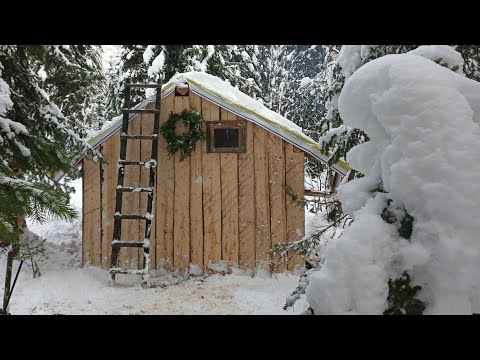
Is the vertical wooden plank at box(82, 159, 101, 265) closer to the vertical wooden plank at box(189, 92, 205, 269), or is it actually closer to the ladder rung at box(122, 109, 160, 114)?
the ladder rung at box(122, 109, 160, 114)

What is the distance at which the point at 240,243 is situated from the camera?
6.08 metres

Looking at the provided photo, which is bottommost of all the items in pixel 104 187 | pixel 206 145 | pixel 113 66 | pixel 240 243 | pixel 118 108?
pixel 240 243

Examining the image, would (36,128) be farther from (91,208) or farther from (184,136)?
(184,136)

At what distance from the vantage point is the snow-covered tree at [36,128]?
1.43 meters

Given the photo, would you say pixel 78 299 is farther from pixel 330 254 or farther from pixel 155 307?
pixel 330 254

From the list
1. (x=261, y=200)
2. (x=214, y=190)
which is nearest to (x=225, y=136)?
(x=214, y=190)

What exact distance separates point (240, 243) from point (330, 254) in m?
5.21

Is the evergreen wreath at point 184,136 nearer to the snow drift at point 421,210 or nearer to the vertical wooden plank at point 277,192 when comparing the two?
the vertical wooden plank at point 277,192

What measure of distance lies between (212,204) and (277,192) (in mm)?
1177

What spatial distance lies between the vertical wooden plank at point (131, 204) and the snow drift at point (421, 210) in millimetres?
5622

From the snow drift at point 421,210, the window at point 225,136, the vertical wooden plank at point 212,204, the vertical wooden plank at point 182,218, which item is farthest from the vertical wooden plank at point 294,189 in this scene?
the snow drift at point 421,210

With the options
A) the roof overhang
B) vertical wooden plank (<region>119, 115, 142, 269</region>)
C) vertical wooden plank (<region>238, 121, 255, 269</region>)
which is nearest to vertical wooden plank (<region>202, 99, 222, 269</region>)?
the roof overhang
